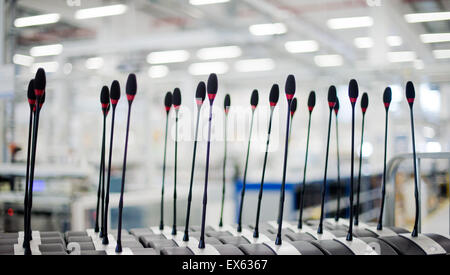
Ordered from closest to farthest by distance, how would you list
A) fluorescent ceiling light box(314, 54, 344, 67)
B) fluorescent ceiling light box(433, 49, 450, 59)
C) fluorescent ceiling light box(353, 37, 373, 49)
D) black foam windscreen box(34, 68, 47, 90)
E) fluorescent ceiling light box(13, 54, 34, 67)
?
black foam windscreen box(34, 68, 47, 90)
fluorescent ceiling light box(13, 54, 34, 67)
fluorescent ceiling light box(433, 49, 450, 59)
fluorescent ceiling light box(353, 37, 373, 49)
fluorescent ceiling light box(314, 54, 344, 67)

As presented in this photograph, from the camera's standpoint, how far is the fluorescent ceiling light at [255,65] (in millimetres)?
8567

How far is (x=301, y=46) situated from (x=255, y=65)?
79.1 inches

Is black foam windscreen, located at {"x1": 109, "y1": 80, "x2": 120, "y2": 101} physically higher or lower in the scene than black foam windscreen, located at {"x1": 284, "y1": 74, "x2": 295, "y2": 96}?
lower

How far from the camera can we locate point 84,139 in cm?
511

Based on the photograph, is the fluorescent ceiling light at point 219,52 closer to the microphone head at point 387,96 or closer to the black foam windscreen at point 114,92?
the microphone head at point 387,96

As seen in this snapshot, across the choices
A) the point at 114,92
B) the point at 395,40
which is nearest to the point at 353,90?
the point at 114,92

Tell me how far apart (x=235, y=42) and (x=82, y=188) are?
4.00 metres

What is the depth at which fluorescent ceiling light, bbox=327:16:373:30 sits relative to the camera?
17.9ft

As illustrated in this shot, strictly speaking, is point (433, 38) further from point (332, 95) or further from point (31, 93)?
point (31, 93)

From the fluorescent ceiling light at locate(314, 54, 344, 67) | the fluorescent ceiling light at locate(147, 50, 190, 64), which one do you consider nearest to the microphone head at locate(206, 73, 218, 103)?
the fluorescent ceiling light at locate(314, 54, 344, 67)

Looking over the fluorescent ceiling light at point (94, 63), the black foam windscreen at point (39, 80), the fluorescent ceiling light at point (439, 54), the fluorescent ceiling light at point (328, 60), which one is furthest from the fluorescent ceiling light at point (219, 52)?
the black foam windscreen at point (39, 80)

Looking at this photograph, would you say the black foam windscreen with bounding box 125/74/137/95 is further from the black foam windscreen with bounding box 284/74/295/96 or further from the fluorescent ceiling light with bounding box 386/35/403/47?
the fluorescent ceiling light with bounding box 386/35/403/47

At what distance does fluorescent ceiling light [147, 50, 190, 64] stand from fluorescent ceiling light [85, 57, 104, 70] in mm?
2318
